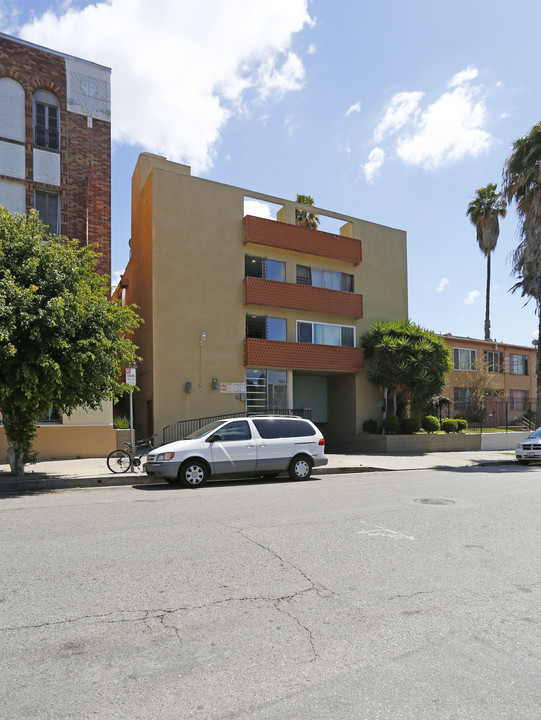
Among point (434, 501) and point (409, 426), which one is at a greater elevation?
point (409, 426)

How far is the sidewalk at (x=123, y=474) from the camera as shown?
12.5m

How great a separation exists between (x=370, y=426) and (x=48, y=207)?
Result: 16.2 metres

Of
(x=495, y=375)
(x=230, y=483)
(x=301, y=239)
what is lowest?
(x=230, y=483)

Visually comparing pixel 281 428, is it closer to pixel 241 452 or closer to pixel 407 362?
pixel 241 452

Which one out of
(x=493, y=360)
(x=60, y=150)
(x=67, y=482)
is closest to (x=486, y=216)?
(x=493, y=360)

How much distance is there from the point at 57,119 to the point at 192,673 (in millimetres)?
20016

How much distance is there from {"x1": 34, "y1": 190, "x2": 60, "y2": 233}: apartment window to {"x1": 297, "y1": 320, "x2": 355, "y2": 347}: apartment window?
11.0m

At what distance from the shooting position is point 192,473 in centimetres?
1235

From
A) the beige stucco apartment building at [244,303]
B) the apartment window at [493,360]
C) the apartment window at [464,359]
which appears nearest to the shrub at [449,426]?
the beige stucco apartment building at [244,303]

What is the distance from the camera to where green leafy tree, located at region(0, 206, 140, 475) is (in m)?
11.5

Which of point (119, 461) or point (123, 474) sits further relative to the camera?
point (119, 461)

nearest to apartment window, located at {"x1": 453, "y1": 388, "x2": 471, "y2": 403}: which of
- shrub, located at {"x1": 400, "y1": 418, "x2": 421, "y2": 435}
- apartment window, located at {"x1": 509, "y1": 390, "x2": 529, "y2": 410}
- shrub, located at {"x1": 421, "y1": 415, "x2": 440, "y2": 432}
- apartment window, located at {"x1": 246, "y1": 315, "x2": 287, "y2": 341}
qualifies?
apartment window, located at {"x1": 509, "y1": 390, "x2": 529, "y2": 410}

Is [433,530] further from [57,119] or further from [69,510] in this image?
[57,119]

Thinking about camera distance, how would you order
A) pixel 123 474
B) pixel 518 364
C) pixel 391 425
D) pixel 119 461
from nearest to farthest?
1. pixel 123 474
2. pixel 119 461
3. pixel 391 425
4. pixel 518 364
